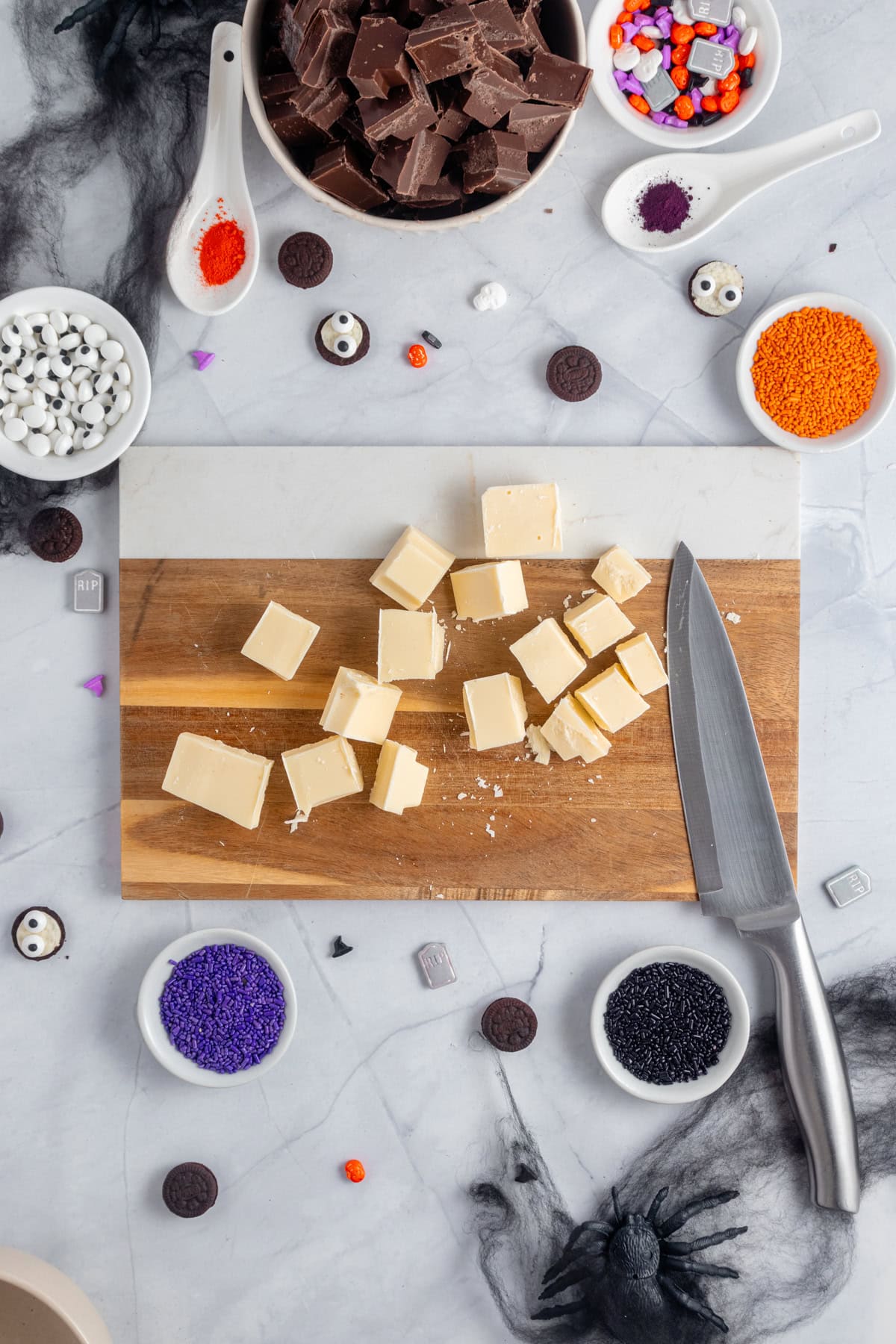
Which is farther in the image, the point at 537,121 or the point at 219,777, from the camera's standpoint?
the point at 219,777

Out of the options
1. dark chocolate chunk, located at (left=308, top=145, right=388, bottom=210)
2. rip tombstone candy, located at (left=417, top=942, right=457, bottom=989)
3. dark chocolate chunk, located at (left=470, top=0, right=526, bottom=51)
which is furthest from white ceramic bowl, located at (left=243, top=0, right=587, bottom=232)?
rip tombstone candy, located at (left=417, top=942, right=457, bottom=989)

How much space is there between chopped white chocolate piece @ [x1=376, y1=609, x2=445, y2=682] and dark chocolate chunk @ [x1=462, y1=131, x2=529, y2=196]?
0.61m

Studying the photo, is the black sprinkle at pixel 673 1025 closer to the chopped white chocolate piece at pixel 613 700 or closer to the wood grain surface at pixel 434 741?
the wood grain surface at pixel 434 741

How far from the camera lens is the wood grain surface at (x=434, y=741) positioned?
57.1 inches

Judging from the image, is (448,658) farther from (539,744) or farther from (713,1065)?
(713,1065)

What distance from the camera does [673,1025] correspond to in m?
1.44

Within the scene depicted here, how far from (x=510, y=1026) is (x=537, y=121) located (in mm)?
1347

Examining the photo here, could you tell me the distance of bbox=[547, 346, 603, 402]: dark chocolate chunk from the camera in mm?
1428

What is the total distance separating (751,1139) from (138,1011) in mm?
1018

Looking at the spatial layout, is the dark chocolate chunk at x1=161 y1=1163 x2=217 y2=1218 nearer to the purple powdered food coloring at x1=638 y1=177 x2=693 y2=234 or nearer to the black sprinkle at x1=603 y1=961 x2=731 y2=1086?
the black sprinkle at x1=603 y1=961 x2=731 y2=1086

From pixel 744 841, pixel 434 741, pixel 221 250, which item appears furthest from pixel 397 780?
pixel 221 250

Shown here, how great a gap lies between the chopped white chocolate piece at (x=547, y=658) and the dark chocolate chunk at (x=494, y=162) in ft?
2.03

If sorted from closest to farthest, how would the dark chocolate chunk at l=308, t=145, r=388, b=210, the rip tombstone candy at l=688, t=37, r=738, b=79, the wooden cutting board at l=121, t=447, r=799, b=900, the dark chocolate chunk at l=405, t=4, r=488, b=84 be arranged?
the dark chocolate chunk at l=405, t=4, r=488, b=84 < the dark chocolate chunk at l=308, t=145, r=388, b=210 < the rip tombstone candy at l=688, t=37, r=738, b=79 < the wooden cutting board at l=121, t=447, r=799, b=900

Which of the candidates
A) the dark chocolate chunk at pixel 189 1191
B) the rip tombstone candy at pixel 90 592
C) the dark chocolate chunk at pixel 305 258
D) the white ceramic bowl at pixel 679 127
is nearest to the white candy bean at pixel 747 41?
the white ceramic bowl at pixel 679 127
